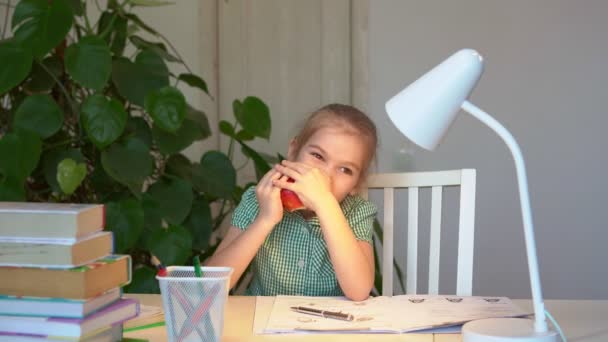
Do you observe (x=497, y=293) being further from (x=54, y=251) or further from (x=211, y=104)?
(x=54, y=251)

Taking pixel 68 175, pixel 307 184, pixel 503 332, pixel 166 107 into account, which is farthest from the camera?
pixel 166 107

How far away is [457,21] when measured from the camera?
10.4ft

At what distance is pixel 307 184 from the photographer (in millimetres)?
1603

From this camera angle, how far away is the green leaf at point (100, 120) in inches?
83.0

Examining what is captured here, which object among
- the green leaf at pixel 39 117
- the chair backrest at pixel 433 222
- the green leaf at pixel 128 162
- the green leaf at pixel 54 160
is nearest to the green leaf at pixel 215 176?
the green leaf at pixel 128 162

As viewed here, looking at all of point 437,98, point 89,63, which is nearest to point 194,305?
point 437,98

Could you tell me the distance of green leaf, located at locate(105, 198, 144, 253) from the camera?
6.93 ft

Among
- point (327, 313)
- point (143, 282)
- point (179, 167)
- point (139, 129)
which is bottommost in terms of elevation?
point (143, 282)

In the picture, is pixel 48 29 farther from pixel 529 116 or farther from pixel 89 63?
pixel 529 116

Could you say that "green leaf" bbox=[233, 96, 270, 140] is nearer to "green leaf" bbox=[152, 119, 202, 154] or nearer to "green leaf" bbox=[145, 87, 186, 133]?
"green leaf" bbox=[152, 119, 202, 154]

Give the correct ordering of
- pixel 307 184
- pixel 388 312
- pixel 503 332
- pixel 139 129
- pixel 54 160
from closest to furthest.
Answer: pixel 503 332 < pixel 388 312 < pixel 307 184 < pixel 54 160 < pixel 139 129

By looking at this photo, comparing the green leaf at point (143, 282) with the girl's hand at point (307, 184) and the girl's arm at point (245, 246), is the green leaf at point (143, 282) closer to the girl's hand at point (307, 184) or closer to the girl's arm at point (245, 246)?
the girl's arm at point (245, 246)

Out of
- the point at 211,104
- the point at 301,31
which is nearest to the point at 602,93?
the point at 301,31

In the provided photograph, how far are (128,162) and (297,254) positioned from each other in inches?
24.6
